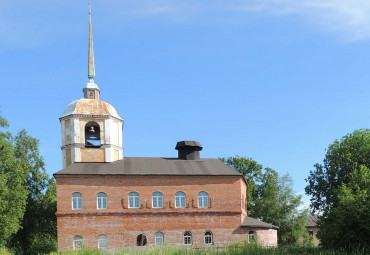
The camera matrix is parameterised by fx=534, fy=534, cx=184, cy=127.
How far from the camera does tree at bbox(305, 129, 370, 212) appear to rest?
129ft

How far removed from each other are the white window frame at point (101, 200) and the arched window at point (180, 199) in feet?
17.6

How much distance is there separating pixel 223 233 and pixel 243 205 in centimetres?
340

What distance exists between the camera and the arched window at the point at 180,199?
134 feet

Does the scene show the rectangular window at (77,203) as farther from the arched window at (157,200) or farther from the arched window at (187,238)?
the arched window at (187,238)

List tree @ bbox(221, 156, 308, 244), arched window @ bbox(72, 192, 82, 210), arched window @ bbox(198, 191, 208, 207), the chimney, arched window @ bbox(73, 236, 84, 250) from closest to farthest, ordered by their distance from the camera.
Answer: arched window @ bbox(73, 236, 84, 250) → arched window @ bbox(72, 192, 82, 210) → arched window @ bbox(198, 191, 208, 207) → the chimney → tree @ bbox(221, 156, 308, 244)

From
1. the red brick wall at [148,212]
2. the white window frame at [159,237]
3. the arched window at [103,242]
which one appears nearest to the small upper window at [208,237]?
the red brick wall at [148,212]

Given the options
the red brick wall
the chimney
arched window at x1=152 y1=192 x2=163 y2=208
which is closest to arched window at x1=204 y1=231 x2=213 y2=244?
the red brick wall

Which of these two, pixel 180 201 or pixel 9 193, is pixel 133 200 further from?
pixel 9 193

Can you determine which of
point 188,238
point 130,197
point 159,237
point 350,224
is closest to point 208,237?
point 188,238

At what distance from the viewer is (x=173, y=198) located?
4078 cm

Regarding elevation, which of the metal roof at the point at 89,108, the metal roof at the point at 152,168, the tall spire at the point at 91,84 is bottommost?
the metal roof at the point at 152,168

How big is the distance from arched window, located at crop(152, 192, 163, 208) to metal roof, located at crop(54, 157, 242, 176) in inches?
62.9

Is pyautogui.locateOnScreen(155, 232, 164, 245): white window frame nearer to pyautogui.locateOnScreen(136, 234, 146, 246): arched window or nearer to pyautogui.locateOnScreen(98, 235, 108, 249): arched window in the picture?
pyautogui.locateOnScreen(136, 234, 146, 246): arched window

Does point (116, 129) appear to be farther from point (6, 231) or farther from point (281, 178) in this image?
point (281, 178)
